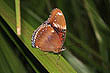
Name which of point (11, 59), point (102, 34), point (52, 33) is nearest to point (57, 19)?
point (52, 33)

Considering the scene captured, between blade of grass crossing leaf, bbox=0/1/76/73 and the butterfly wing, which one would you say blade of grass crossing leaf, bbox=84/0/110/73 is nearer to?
the butterfly wing

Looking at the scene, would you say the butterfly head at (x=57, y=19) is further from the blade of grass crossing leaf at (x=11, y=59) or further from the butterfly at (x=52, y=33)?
the blade of grass crossing leaf at (x=11, y=59)

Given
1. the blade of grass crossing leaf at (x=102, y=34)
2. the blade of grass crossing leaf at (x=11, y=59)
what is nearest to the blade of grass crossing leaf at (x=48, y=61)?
the blade of grass crossing leaf at (x=11, y=59)

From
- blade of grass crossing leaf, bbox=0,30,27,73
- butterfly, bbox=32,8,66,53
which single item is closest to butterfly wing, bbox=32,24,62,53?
butterfly, bbox=32,8,66,53

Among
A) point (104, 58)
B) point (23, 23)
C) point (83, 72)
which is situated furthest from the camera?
point (104, 58)

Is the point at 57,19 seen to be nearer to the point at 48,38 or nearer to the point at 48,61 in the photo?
the point at 48,38

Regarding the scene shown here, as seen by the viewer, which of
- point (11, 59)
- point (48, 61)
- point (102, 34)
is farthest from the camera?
point (102, 34)

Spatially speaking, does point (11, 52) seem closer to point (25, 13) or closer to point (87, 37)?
point (25, 13)

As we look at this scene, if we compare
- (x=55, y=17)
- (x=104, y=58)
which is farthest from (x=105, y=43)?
(x=55, y=17)
